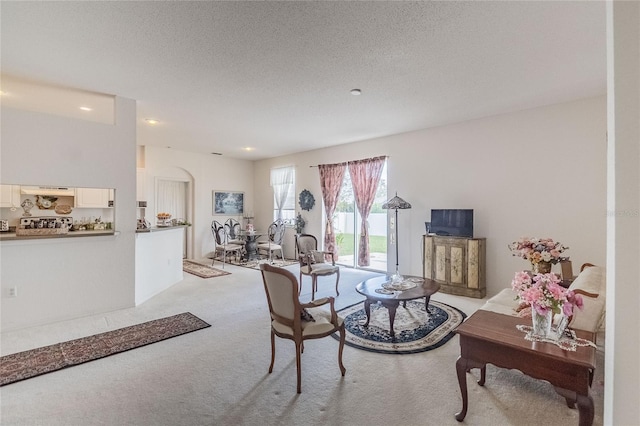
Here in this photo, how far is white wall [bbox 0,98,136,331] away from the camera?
128 inches

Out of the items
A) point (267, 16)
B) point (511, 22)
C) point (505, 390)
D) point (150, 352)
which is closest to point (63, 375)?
point (150, 352)

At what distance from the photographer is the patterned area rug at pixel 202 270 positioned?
6039mm

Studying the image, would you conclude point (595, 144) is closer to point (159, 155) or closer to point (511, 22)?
point (511, 22)

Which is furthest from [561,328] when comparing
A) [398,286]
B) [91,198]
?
[91,198]

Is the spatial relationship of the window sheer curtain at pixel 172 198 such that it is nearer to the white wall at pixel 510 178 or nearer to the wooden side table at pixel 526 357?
the white wall at pixel 510 178

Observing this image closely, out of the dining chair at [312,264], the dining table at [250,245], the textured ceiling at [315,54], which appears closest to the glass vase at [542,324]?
the textured ceiling at [315,54]

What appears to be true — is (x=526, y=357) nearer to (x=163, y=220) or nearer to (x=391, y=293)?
(x=391, y=293)

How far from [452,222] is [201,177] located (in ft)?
21.2

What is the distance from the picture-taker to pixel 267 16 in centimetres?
219

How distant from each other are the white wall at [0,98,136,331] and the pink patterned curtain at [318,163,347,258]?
13.2ft

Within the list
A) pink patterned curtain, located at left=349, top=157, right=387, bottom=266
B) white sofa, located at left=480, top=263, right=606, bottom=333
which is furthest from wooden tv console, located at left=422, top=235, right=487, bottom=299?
pink patterned curtain, located at left=349, top=157, right=387, bottom=266

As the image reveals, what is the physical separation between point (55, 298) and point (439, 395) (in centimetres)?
435

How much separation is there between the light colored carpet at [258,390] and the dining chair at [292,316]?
23 cm

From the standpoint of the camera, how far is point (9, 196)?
4750mm
